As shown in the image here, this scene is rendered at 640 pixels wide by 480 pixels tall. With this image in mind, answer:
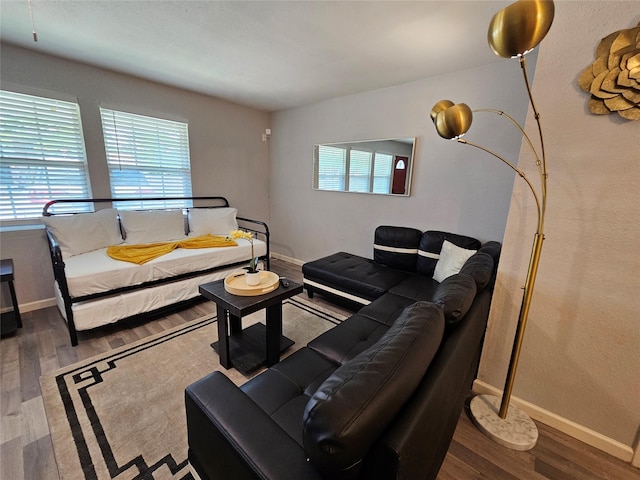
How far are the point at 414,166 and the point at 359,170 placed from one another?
75cm

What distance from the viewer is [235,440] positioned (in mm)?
851

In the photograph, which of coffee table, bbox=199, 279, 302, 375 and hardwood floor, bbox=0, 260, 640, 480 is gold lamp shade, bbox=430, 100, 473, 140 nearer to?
coffee table, bbox=199, 279, 302, 375

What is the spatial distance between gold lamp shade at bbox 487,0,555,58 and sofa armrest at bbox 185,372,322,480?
138 cm

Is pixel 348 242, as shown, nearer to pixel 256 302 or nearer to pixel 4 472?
pixel 256 302

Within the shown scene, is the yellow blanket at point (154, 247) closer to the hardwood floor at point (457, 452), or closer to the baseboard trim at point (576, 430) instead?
the hardwood floor at point (457, 452)

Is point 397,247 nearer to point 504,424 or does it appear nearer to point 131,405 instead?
point 504,424

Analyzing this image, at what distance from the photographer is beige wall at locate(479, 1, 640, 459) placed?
4.13ft

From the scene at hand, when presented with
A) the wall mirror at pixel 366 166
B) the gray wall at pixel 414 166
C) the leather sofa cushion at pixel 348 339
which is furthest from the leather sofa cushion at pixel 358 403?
the wall mirror at pixel 366 166

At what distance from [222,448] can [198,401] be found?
0.18 metres

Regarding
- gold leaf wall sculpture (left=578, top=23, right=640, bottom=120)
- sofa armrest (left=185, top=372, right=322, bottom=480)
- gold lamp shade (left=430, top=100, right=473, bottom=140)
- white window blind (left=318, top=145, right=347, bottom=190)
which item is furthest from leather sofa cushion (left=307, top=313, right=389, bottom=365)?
white window blind (left=318, top=145, right=347, bottom=190)

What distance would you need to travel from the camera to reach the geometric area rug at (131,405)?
130 cm

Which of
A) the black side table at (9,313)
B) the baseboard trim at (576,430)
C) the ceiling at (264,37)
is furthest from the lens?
the black side table at (9,313)

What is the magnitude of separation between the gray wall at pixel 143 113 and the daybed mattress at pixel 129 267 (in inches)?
23.6

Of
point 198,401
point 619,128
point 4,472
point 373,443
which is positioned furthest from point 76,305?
point 619,128
